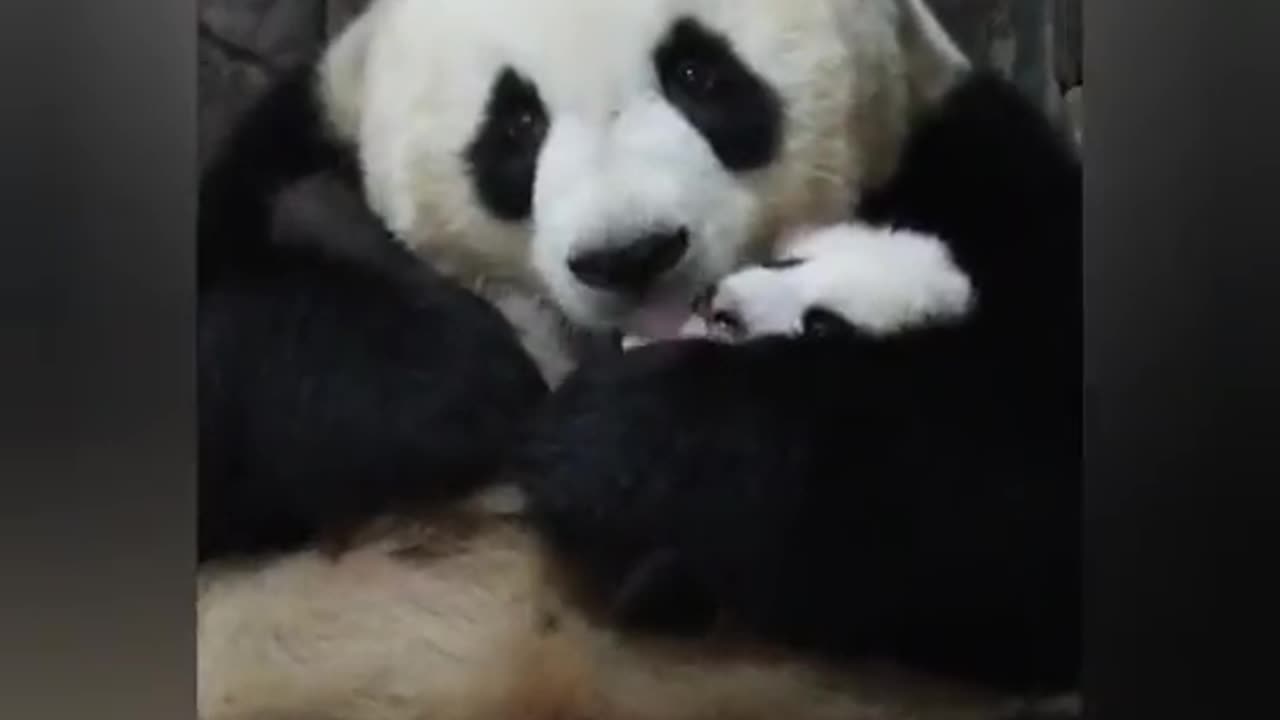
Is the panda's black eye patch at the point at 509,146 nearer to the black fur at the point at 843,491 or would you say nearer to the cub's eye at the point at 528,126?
the cub's eye at the point at 528,126

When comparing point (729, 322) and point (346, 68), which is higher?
point (346, 68)

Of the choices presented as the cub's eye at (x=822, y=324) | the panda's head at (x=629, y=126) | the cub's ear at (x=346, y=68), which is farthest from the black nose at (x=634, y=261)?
the cub's ear at (x=346, y=68)

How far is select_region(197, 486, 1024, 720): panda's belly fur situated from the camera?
1492mm

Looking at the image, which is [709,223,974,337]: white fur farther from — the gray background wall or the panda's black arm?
the gray background wall

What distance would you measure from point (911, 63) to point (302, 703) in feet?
2.16

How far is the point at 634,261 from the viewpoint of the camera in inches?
58.4

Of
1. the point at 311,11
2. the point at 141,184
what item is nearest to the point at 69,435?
the point at 141,184

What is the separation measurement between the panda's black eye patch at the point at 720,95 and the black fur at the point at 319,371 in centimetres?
21

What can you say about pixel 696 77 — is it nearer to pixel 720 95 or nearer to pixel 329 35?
pixel 720 95

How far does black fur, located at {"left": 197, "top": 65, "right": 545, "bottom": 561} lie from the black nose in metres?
0.08

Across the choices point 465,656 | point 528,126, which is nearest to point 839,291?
point 528,126

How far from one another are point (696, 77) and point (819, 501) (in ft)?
1.07

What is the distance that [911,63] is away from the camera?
151 cm

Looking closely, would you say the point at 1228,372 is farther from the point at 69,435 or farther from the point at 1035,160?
the point at 69,435
